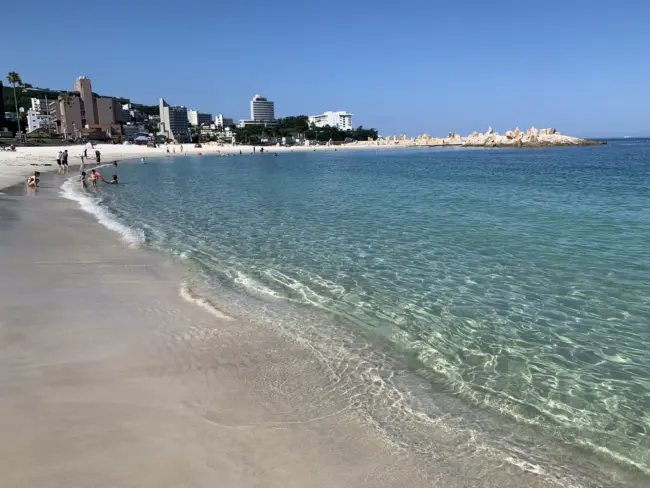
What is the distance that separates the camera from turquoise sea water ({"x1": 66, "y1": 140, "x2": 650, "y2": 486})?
4.92 m

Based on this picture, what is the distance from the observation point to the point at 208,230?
16.0 metres

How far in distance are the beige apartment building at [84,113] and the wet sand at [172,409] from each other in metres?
152

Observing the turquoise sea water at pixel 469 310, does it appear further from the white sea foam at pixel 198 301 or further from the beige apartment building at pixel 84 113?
the beige apartment building at pixel 84 113

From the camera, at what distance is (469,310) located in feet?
26.7

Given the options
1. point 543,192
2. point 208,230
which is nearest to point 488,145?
point 543,192

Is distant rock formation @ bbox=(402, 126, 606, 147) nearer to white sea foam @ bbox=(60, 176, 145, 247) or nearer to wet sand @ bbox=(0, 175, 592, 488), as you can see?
white sea foam @ bbox=(60, 176, 145, 247)

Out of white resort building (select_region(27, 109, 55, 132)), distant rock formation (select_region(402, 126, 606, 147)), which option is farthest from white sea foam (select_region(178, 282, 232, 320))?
white resort building (select_region(27, 109, 55, 132))

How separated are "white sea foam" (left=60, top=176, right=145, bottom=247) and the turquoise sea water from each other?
399 mm

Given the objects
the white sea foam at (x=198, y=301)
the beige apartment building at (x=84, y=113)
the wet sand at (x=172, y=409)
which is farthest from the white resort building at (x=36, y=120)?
the wet sand at (x=172, y=409)

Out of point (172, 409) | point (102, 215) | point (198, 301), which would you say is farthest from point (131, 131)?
point (172, 409)

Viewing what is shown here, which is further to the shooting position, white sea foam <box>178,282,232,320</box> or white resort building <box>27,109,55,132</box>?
white resort building <box>27,109,55,132</box>

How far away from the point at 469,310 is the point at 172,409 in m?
5.48

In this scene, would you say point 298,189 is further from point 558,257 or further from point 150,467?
point 150,467

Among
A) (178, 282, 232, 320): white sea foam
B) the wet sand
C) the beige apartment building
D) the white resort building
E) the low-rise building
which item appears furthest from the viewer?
the white resort building
